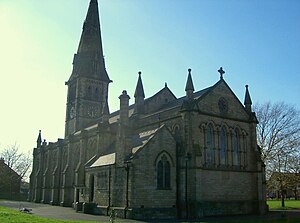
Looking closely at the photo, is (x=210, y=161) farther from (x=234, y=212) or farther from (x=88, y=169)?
(x=88, y=169)

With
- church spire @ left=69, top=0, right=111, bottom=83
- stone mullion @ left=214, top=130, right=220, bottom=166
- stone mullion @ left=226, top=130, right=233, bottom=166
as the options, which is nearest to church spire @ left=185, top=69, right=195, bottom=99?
stone mullion @ left=214, top=130, right=220, bottom=166

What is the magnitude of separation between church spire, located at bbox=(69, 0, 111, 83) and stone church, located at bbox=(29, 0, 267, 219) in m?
17.9

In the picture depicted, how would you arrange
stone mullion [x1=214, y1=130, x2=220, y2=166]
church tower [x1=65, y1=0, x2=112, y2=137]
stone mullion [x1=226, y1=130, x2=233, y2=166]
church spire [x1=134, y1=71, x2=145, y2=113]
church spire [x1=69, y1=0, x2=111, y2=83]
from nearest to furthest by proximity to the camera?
stone mullion [x1=214, y1=130, x2=220, y2=166] → stone mullion [x1=226, y1=130, x2=233, y2=166] → church spire [x1=134, y1=71, x2=145, y2=113] → church tower [x1=65, y1=0, x2=112, y2=137] → church spire [x1=69, y1=0, x2=111, y2=83]

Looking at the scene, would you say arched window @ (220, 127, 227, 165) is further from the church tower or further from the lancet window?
the church tower

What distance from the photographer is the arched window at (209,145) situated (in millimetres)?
32344

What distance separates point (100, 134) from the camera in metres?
40.7

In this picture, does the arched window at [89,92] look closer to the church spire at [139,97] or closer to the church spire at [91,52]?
the church spire at [91,52]

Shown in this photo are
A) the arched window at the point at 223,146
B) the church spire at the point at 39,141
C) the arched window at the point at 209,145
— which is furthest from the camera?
the church spire at the point at 39,141

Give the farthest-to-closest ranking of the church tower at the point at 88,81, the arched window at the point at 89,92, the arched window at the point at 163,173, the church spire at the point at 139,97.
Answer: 1. the arched window at the point at 89,92
2. the church tower at the point at 88,81
3. the church spire at the point at 139,97
4. the arched window at the point at 163,173

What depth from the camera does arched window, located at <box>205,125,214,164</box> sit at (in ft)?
106

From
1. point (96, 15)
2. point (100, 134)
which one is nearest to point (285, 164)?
point (100, 134)

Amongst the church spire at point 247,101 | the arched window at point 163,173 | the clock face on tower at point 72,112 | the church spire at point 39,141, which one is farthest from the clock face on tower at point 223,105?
the church spire at point 39,141

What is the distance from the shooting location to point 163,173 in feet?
99.5

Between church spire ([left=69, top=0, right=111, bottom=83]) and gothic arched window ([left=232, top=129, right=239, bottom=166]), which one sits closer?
gothic arched window ([left=232, top=129, right=239, bottom=166])
